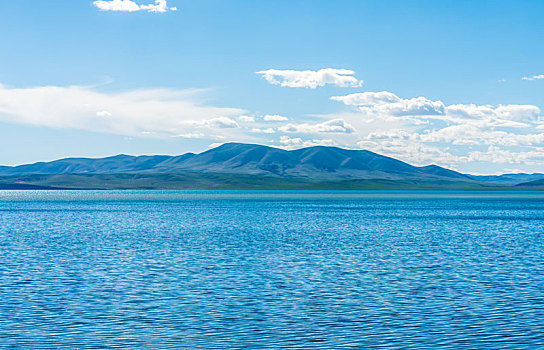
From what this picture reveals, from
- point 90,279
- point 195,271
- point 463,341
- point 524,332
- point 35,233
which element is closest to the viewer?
point 463,341

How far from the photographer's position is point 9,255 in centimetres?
4353

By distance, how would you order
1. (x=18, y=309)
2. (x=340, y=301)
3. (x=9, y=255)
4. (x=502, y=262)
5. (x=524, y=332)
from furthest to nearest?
(x=9, y=255)
(x=502, y=262)
(x=340, y=301)
(x=18, y=309)
(x=524, y=332)

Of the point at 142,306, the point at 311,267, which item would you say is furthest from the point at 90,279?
the point at 311,267

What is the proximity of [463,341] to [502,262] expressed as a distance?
2206 centimetres

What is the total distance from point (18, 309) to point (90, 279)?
310 inches

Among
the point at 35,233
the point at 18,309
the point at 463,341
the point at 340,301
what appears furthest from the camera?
the point at 35,233

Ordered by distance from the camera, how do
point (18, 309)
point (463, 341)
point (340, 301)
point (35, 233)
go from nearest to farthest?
point (463, 341) → point (18, 309) → point (340, 301) → point (35, 233)

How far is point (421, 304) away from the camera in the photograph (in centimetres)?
2612

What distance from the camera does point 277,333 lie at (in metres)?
21.1

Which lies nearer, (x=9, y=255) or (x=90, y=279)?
(x=90, y=279)

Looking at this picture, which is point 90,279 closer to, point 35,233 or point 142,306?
point 142,306

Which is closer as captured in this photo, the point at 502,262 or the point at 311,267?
the point at 311,267

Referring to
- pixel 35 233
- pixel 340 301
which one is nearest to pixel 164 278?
pixel 340 301

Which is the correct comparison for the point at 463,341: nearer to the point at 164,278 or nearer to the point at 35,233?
the point at 164,278
